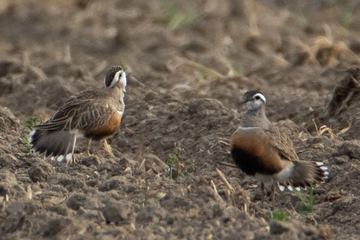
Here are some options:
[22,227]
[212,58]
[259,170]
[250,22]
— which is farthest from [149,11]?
[22,227]

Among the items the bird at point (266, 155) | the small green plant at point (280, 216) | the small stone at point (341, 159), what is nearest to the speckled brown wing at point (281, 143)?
the bird at point (266, 155)

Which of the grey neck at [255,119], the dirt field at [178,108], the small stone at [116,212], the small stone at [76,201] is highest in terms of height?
the small stone at [116,212]

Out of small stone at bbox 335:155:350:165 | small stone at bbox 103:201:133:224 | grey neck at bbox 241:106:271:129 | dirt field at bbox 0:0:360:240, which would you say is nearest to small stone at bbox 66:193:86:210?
dirt field at bbox 0:0:360:240

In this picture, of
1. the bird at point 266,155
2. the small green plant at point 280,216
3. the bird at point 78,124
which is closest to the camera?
the small green plant at point 280,216

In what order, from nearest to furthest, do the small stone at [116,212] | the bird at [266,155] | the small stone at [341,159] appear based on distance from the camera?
the small stone at [116,212] < the bird at [266,155] < the small stone at [341,159]

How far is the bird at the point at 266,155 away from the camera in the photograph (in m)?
7.34

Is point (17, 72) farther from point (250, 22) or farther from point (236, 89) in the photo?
point (250, 22)

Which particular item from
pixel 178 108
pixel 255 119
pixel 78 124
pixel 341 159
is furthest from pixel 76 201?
pixel 178 108

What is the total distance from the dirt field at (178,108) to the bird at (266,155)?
0.18 meters

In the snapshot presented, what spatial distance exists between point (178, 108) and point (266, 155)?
3.02 metres

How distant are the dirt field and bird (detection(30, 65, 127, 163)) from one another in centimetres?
22

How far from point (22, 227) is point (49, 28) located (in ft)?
36.2

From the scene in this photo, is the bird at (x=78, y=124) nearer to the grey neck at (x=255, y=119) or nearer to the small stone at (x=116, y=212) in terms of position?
the grey neck at (x=255, y=119)

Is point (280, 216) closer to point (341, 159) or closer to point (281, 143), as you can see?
point (281, 143)
